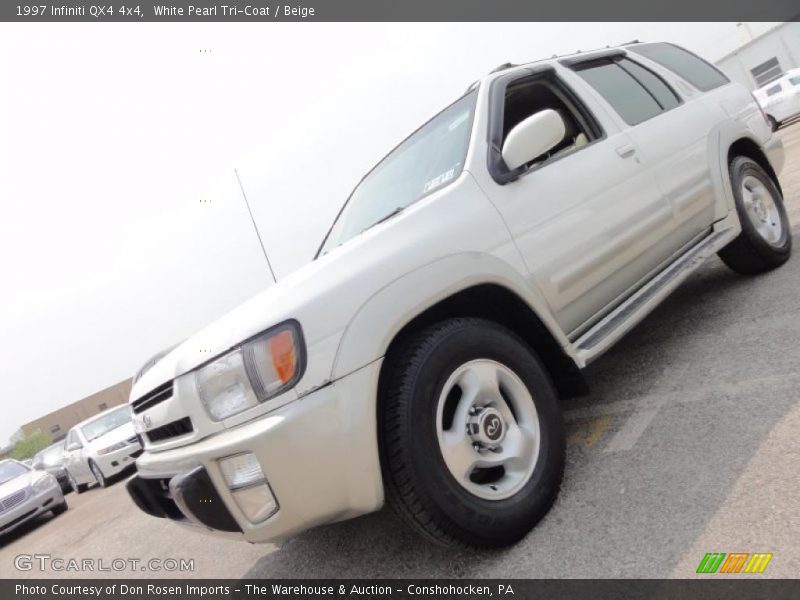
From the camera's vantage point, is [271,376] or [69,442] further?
[69,442]

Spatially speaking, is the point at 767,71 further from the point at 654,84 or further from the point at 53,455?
the point at 53,455

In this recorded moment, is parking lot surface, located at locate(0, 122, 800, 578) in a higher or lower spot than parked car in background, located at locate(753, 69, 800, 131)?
lower

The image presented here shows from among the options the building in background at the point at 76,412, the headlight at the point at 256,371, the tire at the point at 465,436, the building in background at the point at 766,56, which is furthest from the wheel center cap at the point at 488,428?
the building in background at the point at 76,412

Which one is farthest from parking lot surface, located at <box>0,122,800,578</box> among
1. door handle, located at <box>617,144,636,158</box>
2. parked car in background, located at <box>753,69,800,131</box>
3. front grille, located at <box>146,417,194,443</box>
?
parked car in background, located at <box>753,69,800,131</box>

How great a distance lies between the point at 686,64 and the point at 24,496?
33.6ft

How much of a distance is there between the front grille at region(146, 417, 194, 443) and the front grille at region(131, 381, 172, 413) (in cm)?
11

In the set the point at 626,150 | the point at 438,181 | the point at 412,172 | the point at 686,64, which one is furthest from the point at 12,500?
the point at 686,64

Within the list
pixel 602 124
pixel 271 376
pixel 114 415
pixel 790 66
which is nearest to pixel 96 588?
pixel 271 376

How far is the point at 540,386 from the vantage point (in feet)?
7.73

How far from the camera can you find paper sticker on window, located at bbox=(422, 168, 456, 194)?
8.75 feet

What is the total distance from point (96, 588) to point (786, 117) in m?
22.7

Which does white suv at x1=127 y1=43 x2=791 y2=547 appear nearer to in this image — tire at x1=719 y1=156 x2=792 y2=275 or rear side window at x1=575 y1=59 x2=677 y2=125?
rear side window at x1=575 y1=59 x2=677 y2=125

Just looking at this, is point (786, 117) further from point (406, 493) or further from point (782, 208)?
point (406, 493)

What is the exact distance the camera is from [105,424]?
1139 centimetres
